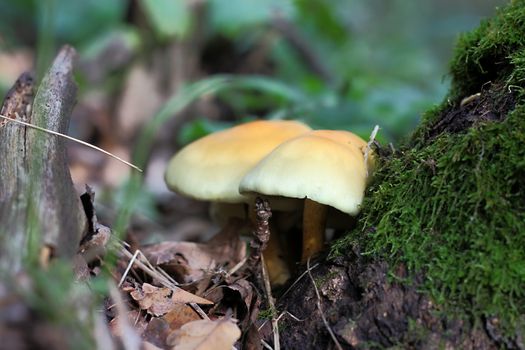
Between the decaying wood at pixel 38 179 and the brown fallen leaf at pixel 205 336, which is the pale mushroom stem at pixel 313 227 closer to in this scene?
the brown fallen leaf at pixel 205 336

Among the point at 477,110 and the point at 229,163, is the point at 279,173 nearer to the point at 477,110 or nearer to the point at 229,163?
the point at 229,163

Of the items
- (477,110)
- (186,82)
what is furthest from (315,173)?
(186,82)

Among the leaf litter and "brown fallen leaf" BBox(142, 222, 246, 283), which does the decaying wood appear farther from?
"brown fallen leaf" BBox(142, 222, 246, 283)

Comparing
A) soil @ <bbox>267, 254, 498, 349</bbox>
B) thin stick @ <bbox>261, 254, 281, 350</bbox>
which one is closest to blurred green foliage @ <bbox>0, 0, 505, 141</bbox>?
thin stick @ <bbox>261, 254, 281, 350</bbox>

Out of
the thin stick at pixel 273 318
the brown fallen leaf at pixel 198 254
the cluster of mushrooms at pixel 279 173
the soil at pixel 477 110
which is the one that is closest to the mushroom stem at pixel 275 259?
the cluster of mushrooms at pixel 279 173

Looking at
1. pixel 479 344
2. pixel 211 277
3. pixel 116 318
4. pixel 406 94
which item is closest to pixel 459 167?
pixel 479 344

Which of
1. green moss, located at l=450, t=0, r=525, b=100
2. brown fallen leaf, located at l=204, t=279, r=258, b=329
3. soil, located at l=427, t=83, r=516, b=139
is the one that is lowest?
brown fallen leaf, located at l=204, t=279, r=258, b=329
